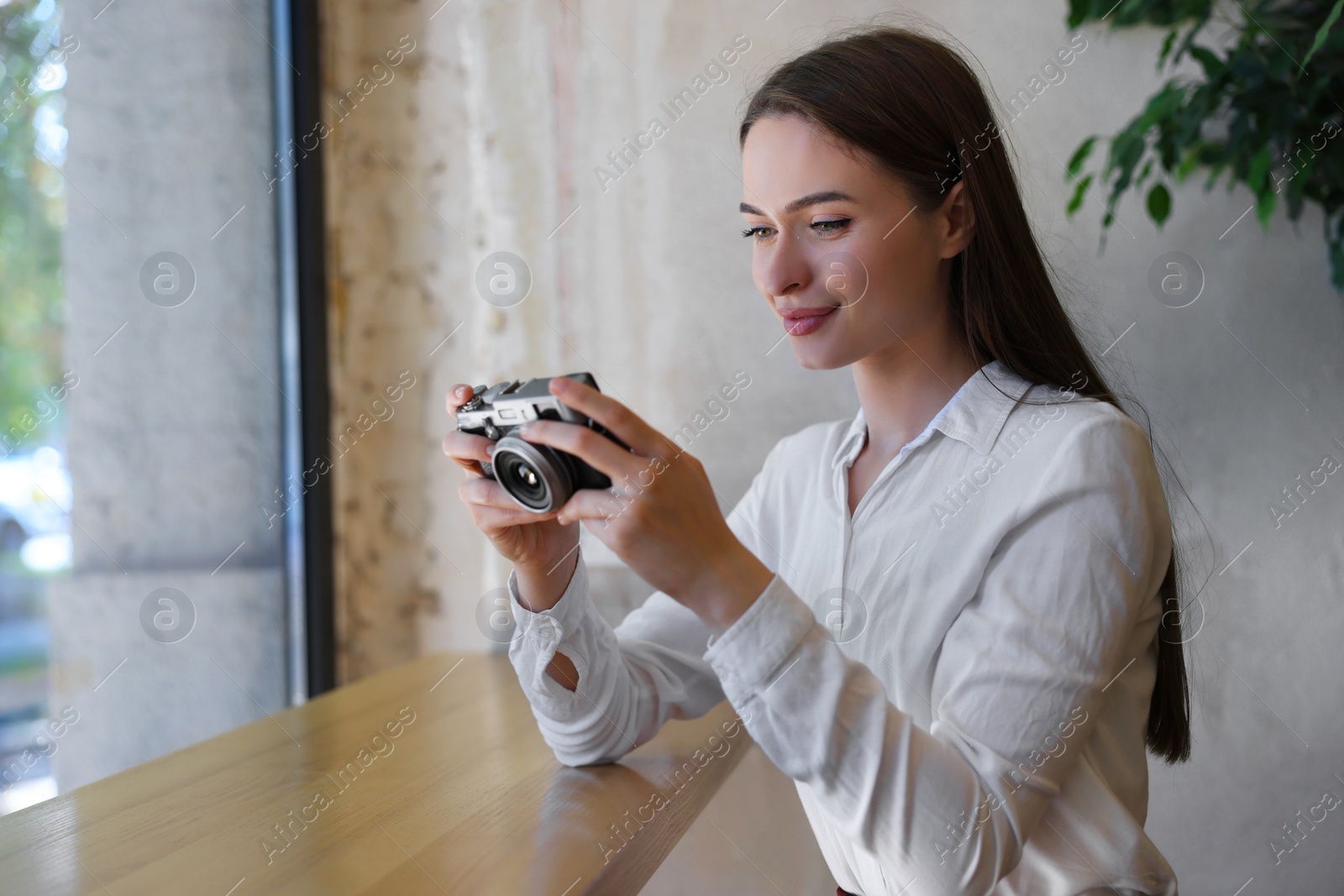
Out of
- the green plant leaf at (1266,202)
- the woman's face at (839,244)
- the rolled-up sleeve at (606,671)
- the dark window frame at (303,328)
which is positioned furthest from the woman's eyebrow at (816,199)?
the dark window frame at (303,328)

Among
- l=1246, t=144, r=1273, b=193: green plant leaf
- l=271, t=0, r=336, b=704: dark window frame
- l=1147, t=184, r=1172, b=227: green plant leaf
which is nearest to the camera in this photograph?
l=1246, t=144, r=1273, b=193: green plant leaf

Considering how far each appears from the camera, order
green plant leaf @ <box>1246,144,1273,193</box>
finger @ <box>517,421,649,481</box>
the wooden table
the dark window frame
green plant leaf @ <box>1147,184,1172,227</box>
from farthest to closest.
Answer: the dark window frame < green plant leaf @ <box>1147,184,1172,227</box> < green plant leaf @ <box>1246,144,1273,193</box> < the wooden table < finger @ <box>517,421,649,481</box>

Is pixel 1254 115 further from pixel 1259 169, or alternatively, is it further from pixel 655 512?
pixel 655 512

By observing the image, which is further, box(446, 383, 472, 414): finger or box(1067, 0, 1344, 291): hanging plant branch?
box(1067, 0, 1344, 291): hanging plant branch

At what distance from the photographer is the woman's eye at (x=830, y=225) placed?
3.12 feet

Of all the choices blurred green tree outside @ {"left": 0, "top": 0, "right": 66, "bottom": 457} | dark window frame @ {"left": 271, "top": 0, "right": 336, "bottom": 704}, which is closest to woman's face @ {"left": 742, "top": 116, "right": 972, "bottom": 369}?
blurred green tree outside @ {"left": 0, "top": 0, "right": 66, "bottom": 457}

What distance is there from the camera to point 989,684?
30.3 inches

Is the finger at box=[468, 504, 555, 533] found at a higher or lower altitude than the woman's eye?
lower

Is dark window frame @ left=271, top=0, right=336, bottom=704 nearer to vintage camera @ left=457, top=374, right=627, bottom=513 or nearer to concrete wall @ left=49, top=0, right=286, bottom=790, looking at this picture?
concrete wall @ left=49, top=0, right=286, bottom=790

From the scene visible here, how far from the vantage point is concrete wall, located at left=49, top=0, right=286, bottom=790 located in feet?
4.84

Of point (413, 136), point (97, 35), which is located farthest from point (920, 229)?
point (97, 35)

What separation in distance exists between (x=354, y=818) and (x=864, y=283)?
758 mm

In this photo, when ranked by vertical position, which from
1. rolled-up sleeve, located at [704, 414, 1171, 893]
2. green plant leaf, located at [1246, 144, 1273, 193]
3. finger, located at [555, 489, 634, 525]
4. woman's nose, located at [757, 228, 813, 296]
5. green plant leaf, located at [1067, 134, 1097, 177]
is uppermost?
woman's nose, located at [757, 228, 813, 296]

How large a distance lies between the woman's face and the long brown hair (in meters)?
0.02
